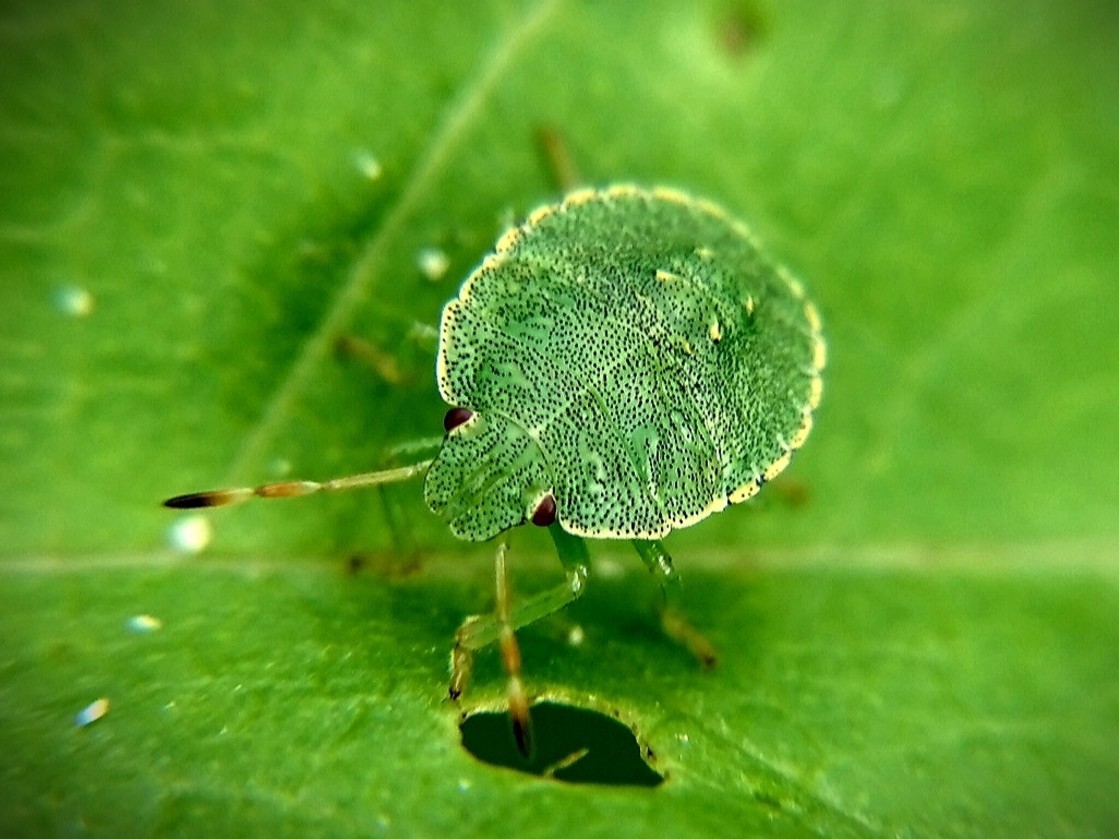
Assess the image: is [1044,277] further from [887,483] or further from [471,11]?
[471,11]

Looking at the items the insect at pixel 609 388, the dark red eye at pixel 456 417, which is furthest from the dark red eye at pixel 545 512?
the dark red eye at pixel 456 417

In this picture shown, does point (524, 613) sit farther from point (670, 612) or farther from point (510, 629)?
point (670, 612)

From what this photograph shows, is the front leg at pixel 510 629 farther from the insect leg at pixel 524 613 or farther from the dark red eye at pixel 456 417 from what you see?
the dark red eye at pixel 456 417

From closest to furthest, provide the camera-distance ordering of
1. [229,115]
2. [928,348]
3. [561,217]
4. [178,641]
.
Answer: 1. [178,641]
2. [229,115]
3. [561,217]
4. [928,348]

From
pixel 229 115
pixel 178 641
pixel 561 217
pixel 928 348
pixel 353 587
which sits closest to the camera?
pixel 178 641

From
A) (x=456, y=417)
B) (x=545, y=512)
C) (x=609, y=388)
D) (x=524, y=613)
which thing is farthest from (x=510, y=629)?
(x=609, y=388)

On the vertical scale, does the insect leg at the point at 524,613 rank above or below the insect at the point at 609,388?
below

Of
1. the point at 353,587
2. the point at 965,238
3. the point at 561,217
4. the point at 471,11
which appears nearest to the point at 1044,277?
the point at 965,238
